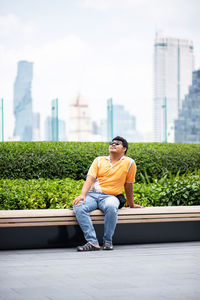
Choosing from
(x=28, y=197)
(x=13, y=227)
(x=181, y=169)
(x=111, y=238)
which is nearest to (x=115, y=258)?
(x=111, y=238)

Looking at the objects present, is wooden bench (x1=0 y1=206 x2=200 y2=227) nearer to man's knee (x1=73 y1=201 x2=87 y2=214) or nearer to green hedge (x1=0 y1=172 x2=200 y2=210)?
man's knee (x1=73 y1=201 x2=87 y2=214)

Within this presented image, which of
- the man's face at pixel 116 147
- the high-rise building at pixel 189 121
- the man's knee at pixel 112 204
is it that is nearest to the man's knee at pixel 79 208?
the man's knee at pixel 112 204

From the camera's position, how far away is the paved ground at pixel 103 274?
3.42 m

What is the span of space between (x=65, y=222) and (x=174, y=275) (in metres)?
1.74

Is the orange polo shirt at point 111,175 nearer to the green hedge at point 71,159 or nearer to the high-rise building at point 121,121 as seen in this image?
the green hedge at point 71,159

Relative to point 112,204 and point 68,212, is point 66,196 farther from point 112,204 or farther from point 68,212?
point 112,204

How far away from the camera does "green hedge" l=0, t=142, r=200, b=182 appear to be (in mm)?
8688

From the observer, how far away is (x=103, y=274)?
13.3 feet

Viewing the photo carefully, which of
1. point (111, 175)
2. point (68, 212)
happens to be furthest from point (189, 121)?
point (68, 212)

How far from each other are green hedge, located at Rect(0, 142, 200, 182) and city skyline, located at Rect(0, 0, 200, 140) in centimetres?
2306

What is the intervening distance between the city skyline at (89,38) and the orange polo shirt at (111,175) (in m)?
26.6

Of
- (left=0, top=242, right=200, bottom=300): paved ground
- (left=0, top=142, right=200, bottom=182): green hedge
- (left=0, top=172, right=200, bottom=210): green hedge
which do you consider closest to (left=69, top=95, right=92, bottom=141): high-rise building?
(left=0, top=142, right=200, bottom=182): green hedge

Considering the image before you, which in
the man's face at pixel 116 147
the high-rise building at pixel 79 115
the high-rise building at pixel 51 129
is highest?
the high-rise building at pixel 79 115

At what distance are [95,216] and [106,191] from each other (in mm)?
374
